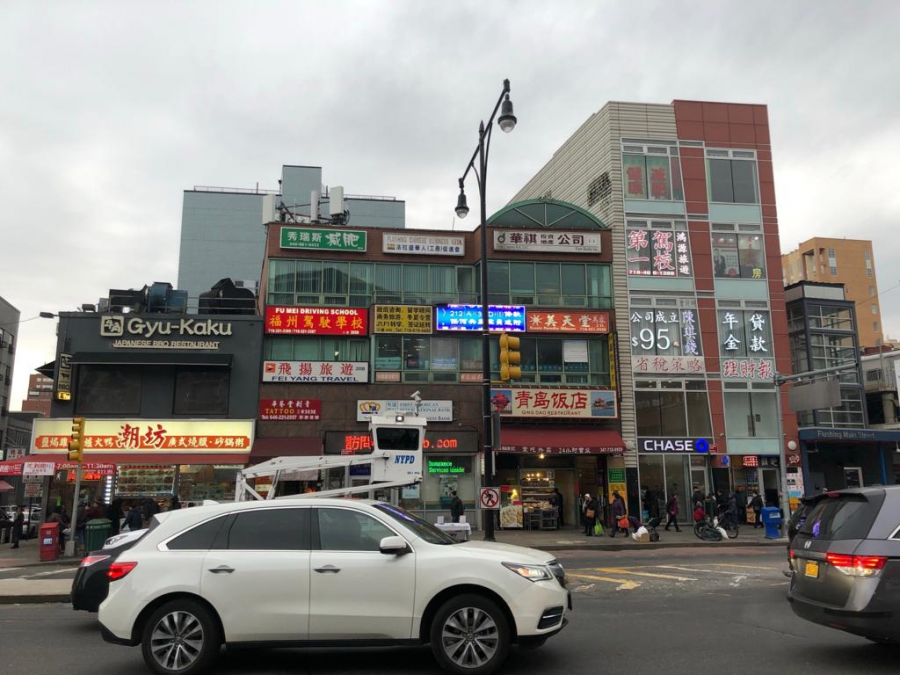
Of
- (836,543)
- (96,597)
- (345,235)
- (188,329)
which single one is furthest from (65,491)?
(836,543)

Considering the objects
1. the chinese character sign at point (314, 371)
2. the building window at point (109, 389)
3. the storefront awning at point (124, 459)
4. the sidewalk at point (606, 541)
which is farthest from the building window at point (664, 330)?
the building window at point (109, 389)

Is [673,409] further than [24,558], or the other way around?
[673,409]

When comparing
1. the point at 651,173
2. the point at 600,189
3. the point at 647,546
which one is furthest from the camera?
the point at 600,189

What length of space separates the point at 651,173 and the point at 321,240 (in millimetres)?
15957

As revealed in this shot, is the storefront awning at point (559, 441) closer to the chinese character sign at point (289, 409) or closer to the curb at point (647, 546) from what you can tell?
the curb at point (647, 546)

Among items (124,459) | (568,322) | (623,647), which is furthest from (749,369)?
(623,647)

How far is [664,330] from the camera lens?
32.1 m

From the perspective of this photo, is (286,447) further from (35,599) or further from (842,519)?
(842,519)

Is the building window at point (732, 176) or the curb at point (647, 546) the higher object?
the building window at point (732, 176)

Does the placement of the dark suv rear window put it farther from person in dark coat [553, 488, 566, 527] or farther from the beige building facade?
the beige building facade

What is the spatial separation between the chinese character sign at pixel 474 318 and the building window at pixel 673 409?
6492 millimetres

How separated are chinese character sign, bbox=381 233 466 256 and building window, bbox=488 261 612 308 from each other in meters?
1.76

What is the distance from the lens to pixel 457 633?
253 inches

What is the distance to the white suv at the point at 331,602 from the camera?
640cm
